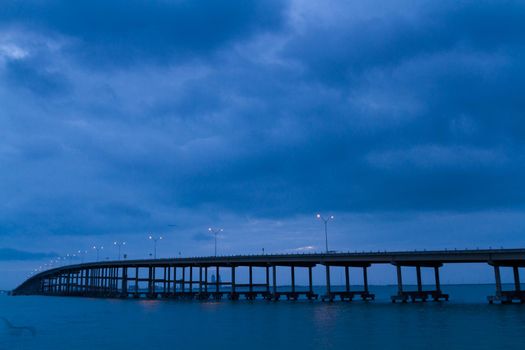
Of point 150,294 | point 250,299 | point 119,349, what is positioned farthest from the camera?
point 150,294

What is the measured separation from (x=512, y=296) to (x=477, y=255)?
10877mm

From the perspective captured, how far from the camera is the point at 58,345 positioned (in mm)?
49844

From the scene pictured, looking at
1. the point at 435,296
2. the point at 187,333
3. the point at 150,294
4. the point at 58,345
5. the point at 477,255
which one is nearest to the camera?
the point at 58,345

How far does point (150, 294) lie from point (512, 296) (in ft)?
417

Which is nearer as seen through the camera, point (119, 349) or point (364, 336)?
point (119, 349)

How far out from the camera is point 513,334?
4988cm

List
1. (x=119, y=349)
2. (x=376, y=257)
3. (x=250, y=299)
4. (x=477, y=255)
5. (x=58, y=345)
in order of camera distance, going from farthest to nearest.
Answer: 1. (x=250, y=299)
2. (x=376, y=257)
3. (x=477, y=255)
4. (x=58, y=345)
5. (x=119, y=349)

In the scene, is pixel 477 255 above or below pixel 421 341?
above

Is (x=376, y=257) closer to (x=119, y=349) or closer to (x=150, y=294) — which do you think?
(x=119, y=349)

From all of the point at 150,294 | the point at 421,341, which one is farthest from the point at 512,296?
the point at 150,294

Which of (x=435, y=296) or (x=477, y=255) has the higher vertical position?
(x=477, y=255)

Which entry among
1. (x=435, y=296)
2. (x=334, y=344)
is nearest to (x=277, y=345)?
(x=334, y=344)

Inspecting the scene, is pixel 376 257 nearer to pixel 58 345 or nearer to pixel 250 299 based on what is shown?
pixel 250 299

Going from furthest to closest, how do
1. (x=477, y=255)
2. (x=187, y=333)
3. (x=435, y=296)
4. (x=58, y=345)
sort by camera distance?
(x=435, y=296) < (x=477, y=255) < (x=187, y=333) < (x=58, y=345)
